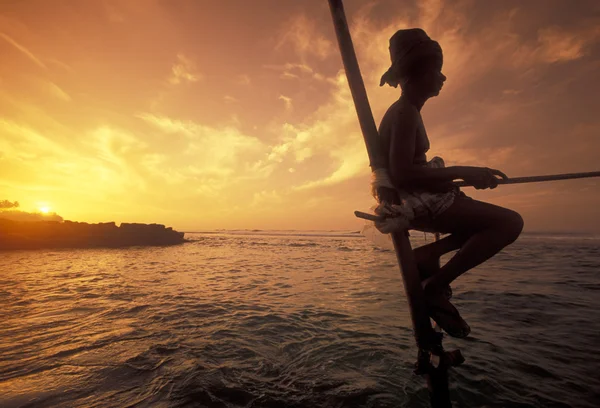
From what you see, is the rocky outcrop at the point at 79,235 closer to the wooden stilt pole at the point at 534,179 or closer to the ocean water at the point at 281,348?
the ocean water at the point at 281,348

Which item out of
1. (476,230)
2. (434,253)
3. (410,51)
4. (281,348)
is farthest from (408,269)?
(281,348)

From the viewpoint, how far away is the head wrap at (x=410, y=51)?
6.79 ft

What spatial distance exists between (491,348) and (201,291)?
27.6 ft

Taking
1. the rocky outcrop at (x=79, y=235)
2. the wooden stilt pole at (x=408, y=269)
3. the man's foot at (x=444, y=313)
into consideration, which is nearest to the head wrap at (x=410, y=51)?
the wooden stilt pole at (x=408, y=269)

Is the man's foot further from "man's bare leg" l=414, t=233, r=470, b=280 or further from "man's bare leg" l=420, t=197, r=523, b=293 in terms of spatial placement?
"man's bare leg" l=414, t=233, r=470, b=280

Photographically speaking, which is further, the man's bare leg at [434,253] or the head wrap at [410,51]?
the man's bare leg at [434,253]

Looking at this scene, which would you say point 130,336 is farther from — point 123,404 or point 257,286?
point 257,286

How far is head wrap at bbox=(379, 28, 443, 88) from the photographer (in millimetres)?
2068

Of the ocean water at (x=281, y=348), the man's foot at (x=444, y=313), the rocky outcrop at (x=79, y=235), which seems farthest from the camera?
the rocky outcrop at (x=79, y=235)

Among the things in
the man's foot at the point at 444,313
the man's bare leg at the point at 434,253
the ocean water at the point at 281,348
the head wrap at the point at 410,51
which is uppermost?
the head wrap at the point at 410,51

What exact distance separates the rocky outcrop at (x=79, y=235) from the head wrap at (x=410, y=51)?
40.5 meters

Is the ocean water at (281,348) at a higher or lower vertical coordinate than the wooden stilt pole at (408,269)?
lower

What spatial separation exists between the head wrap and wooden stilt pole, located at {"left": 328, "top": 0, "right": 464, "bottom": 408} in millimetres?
323

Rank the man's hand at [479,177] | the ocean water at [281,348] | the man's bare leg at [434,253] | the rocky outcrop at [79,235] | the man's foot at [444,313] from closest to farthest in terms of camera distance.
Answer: the man's foot at [444,313] < the man's hand at [479,177] < the man's bare leg at [434,253] < the ocean water at [281,348] < the rocky outcrop at [79,235]
